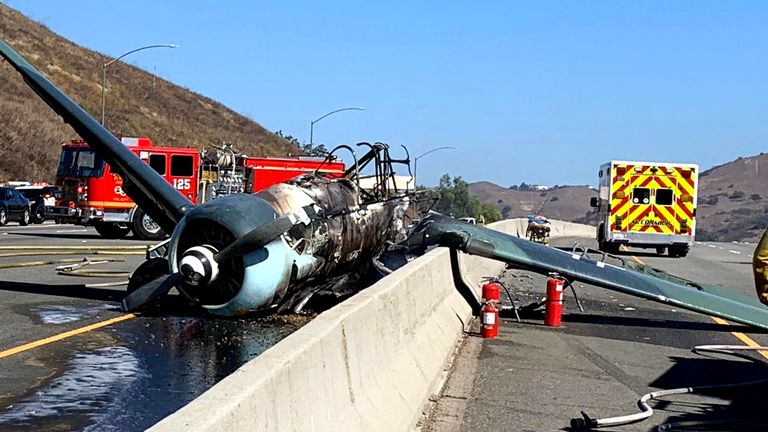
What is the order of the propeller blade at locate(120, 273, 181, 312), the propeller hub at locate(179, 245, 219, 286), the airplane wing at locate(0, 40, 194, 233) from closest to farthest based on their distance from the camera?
the propeller hub at locate(179, 245, 219, 286) → the propeller blade at locate(120, 273, 181, 312) → the airplane wing at locate(0, 40, 194, 233)

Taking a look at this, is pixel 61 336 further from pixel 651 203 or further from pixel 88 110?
pixel 88 110

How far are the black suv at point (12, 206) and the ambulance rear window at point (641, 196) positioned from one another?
23158 millimetres

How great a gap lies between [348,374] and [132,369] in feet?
12.1

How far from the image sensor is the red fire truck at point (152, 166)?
29.7 meters

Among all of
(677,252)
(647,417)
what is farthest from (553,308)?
(677,252)

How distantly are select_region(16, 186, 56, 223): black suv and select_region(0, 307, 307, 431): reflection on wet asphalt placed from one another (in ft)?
97.0

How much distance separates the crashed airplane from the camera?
10812mm

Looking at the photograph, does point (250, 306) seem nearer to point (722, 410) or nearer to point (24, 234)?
point (722, 410)

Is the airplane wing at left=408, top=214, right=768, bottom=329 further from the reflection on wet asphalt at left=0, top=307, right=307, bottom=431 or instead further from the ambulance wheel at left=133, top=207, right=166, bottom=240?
the ambulance wheel at left=133, top=207, right=166, bottom=240

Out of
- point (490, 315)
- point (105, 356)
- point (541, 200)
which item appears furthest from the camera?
point (541, 200)

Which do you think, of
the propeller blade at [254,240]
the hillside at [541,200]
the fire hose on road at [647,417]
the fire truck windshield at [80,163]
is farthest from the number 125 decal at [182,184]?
the hillside at [541,200]

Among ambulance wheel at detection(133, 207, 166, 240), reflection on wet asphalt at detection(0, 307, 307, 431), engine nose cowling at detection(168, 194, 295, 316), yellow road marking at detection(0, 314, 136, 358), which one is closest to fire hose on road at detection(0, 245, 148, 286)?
yellow road marking at detection(0, 314, 136, 358)

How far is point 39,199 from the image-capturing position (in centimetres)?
4056

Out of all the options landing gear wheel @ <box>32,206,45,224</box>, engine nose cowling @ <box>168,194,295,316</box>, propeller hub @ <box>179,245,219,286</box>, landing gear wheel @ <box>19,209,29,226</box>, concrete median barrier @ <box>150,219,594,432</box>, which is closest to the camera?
concrete median barrier @ <box>150,219,594,432</box>
